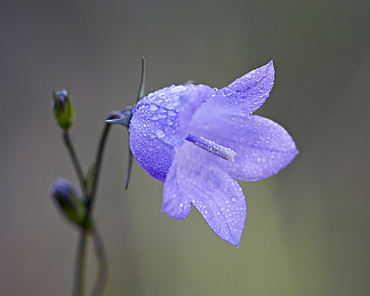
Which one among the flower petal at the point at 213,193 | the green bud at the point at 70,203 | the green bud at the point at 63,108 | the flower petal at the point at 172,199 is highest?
the green bud at the point at 63,108

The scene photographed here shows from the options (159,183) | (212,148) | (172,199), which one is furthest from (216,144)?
(159,183)

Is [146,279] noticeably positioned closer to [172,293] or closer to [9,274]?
[172,293]

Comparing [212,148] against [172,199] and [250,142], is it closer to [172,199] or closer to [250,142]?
[250,142]

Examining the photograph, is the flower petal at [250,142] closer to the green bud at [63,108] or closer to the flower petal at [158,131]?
the flower petal at [158,131]

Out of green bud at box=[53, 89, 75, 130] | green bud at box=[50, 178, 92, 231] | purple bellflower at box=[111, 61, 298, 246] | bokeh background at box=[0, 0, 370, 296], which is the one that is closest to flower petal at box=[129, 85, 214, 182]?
purple bellflower at box=[111, 61, 298, 246]

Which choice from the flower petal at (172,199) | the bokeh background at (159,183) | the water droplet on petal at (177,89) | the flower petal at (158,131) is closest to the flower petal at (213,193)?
the flower petal at (158,131)

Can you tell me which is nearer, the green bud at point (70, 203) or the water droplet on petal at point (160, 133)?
the water droplet on petal at point (160, 133)

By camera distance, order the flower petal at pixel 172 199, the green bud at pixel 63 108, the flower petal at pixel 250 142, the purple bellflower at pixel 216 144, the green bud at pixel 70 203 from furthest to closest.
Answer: the green bud at pixel 70 203 < the green bud at pixel 63 108 < the flower petal at pixel 250 142 < the purple bellflower at pixel 216 144 < the flower petal at pixel 172 199

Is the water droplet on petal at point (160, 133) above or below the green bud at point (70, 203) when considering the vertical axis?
above
